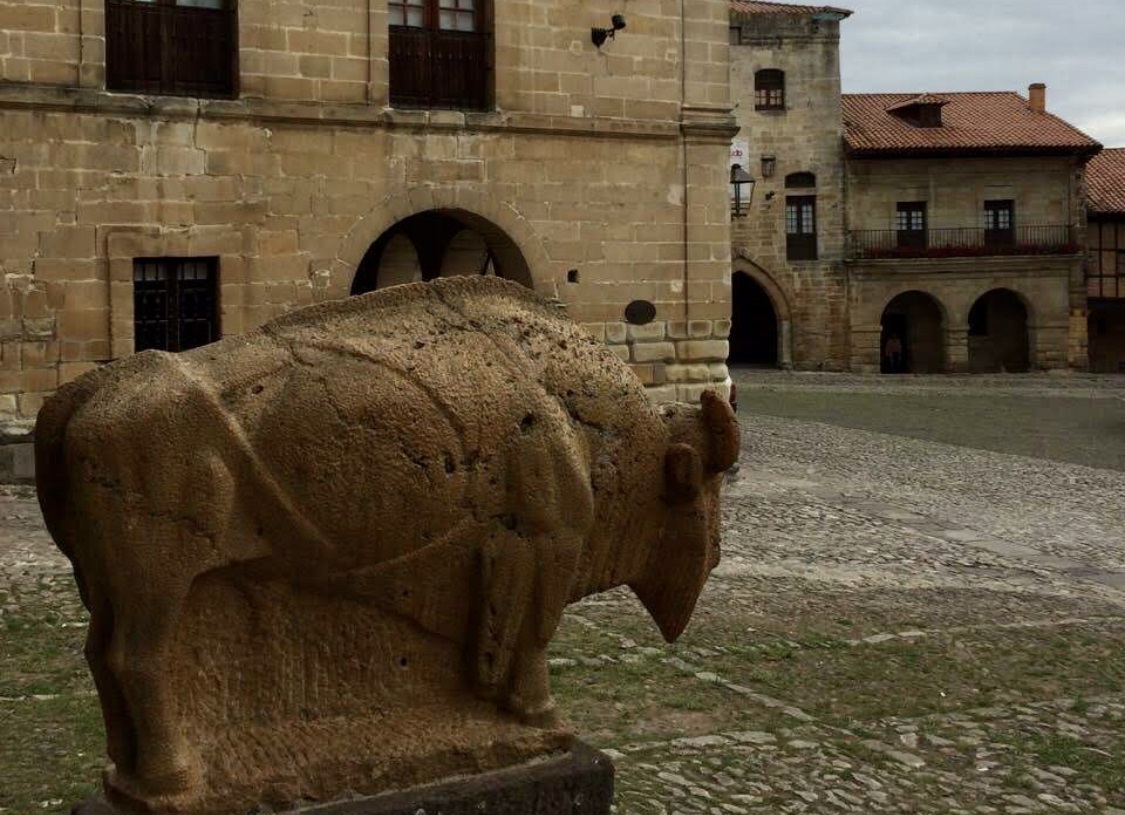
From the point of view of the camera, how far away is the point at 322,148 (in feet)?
42.3

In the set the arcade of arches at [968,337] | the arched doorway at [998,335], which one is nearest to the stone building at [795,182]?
the arcade of arches at [968,337]

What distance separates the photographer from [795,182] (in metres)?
37.2

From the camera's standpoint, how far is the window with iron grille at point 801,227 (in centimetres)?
3716

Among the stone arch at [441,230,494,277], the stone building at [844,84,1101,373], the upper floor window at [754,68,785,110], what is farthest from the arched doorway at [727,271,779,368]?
the stone arch at [441,230,494,277]


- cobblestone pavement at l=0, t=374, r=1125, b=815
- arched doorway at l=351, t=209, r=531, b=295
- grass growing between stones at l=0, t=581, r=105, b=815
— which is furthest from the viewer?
arched doorway at l=351, t=209, r=531, b=295

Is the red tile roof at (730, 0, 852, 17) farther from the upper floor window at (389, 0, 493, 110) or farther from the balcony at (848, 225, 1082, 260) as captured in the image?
the upper floor window at (389, 0, 493, 110)

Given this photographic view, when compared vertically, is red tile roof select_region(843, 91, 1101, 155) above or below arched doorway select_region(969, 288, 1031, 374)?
above

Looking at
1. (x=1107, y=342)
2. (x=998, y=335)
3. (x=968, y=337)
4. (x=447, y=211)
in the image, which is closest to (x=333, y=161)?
(x=447, y=211)

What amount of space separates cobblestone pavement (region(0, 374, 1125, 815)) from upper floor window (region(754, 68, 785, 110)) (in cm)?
2501

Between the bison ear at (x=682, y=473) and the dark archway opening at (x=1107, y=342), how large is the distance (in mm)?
38338

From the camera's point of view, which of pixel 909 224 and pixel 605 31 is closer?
pixel 605 31

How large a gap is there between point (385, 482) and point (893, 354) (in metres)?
36.6

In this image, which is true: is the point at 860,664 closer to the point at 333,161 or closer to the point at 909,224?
the point at 333,161

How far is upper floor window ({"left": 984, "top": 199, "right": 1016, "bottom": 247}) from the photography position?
37.8 meters
